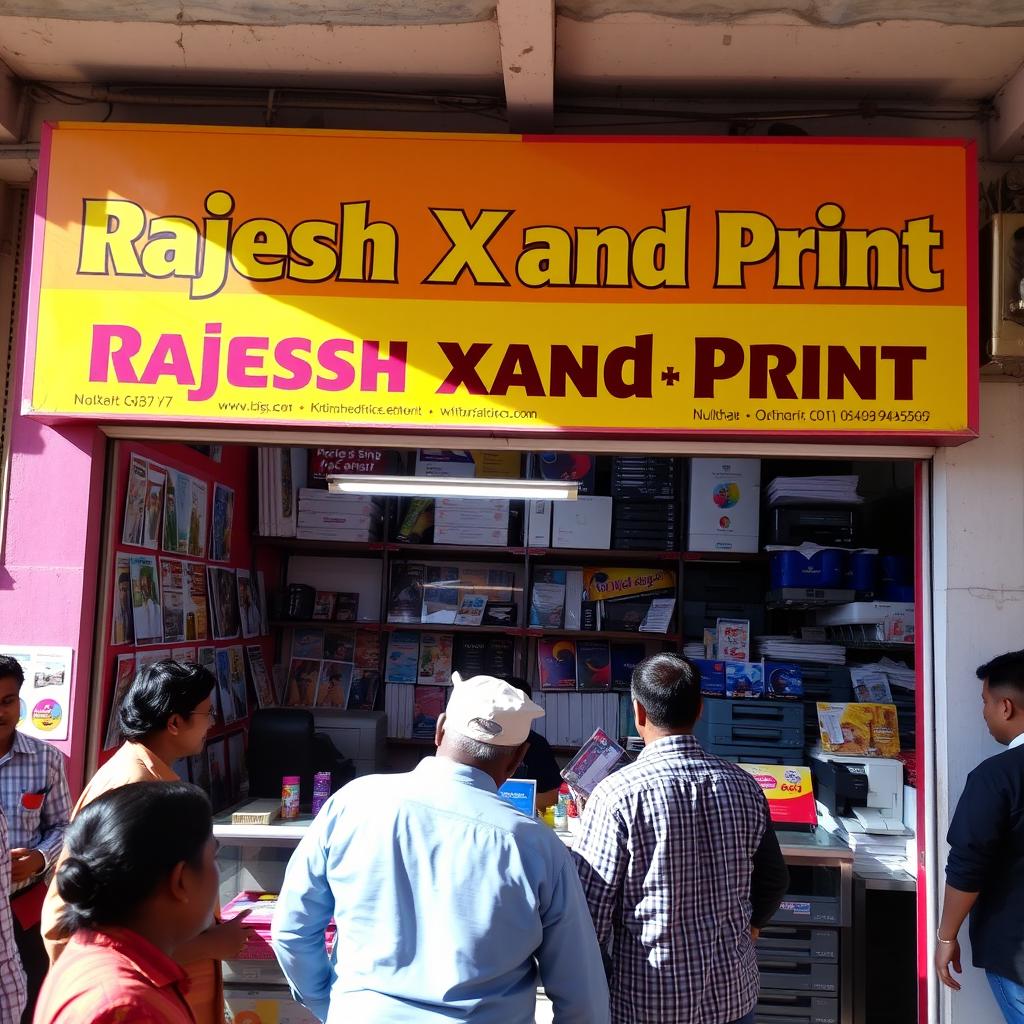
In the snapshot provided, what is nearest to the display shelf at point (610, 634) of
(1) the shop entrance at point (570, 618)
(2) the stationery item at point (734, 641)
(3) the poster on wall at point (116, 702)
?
(1) the shop entrance at point (570, 618)

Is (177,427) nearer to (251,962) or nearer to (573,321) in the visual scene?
(573,321)

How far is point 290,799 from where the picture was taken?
3.78 metres

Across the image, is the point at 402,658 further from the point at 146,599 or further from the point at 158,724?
the point at 158,724

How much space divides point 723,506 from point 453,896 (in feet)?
13.3

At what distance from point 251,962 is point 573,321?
2400mm

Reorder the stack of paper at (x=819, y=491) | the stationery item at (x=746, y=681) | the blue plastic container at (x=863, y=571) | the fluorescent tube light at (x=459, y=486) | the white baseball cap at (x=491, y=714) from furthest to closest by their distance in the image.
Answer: the stack of paper at (x=819, y=491), the blue plastic container at (x=863, y=571), the stationery item at (x=746, y=681), the fluorescent tube light at (x=459, y=486), the white baseball cap at (x=491, y=714)

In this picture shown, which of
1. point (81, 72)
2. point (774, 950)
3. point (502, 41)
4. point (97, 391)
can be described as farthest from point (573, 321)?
point (774, 950)

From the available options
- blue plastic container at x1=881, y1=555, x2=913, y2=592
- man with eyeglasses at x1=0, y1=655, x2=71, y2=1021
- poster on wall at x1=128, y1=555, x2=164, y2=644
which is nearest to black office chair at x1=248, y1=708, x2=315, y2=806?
poster on wall at x1=128, y1=555, x2=164, y2=644

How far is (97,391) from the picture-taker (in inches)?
118

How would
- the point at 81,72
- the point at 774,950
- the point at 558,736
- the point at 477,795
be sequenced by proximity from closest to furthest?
1. the point at 477,795
2. the point at 81,72
3. the point at 774,950
4. the point at 558,736

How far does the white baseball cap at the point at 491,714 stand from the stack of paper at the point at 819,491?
3.56 meters

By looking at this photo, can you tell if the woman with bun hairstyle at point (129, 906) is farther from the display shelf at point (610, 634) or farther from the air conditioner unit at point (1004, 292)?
the display shelf at point (610, 634)

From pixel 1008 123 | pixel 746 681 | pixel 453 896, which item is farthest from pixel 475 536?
pixel 453 896

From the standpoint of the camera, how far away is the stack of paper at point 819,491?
5098mm
